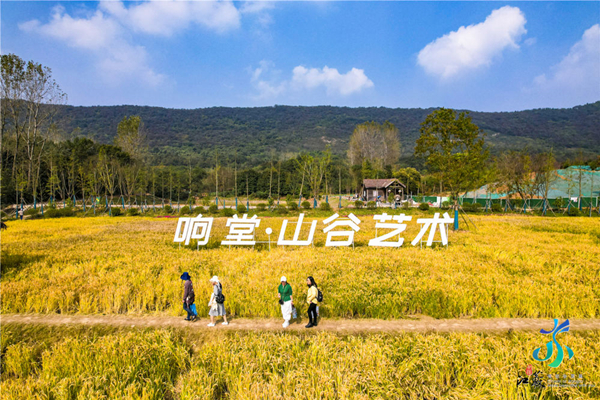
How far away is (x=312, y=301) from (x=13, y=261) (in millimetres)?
11863

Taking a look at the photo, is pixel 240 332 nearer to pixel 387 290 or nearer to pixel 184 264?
pixel 387 290

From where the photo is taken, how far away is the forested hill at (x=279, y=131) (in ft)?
418

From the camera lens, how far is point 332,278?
845 centimetres

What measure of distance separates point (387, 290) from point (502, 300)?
267 centimetres

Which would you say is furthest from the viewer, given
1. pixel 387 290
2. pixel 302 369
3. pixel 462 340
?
pixel 387 290

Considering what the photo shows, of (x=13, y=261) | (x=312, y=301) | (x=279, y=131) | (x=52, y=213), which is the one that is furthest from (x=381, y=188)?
(x=279, y=131)

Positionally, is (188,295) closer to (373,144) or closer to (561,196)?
(561,196)

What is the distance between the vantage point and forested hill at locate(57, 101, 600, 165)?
12738cm

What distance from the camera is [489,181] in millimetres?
34344

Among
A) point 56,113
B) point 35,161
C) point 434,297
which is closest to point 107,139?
point 35,161

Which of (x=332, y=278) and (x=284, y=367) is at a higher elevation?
(x=332, y=278)

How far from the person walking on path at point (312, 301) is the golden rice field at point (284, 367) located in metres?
0.49

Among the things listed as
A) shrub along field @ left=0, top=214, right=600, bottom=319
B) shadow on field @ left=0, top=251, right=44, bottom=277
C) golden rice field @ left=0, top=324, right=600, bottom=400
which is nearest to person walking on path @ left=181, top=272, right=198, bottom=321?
shrub along field @ left=0, top=214, right=600, bottom=319

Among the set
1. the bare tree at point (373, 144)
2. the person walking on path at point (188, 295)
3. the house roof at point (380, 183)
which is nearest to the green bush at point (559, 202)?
the house roof at point (380, 183)
